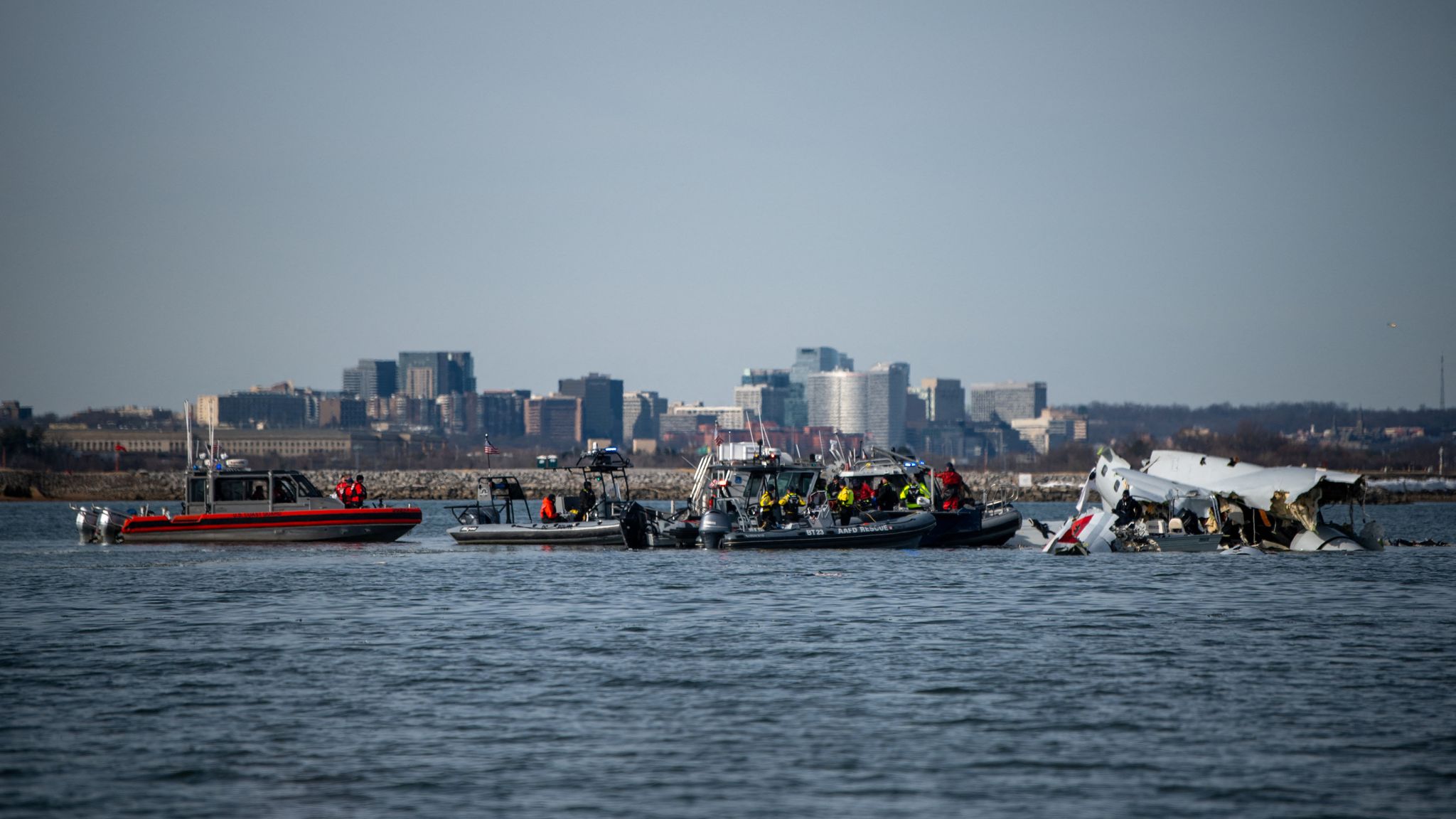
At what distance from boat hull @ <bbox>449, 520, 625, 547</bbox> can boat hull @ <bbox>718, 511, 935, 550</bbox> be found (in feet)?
16.7

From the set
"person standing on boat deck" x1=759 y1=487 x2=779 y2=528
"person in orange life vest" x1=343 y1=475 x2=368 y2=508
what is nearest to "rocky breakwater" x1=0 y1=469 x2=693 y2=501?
"person in orange life vest" x1=343 y1=475 x2=368 y2=508

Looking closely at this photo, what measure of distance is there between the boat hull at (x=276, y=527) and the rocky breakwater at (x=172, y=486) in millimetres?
75071

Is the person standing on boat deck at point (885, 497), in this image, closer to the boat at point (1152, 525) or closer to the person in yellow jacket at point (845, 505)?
the person in yellow jacket at point (845, 505)

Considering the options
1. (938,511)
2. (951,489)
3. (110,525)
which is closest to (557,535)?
(938,511)

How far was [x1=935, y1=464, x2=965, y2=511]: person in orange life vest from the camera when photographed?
146 feet

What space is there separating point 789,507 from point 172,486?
340 feet

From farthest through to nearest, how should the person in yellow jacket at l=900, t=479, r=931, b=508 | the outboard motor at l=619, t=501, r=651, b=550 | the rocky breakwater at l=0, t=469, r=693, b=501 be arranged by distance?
the rocky breakwater at l=0, t=469, r=693, b=501
the outboard motor at l=619, t=501, r=651, b=550
the person in yellow jacket at l=900, t=479, r=931, b=508

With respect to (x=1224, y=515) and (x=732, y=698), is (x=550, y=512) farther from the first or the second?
(x=732, y=698)

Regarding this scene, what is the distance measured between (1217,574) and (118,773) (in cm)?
2833

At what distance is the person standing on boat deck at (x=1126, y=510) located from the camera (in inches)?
1759

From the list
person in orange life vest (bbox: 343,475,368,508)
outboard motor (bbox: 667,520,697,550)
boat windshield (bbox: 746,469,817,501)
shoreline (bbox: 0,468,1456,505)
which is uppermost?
boat windshield (bbox: 746,469,817,501)

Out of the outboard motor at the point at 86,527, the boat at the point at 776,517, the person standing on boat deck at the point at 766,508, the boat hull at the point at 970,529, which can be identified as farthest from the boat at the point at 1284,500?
the outboard motor at the point at 86,527

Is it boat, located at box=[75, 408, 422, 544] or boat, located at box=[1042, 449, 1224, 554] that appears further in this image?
boat, located at box=[75, 408, 422, 544]

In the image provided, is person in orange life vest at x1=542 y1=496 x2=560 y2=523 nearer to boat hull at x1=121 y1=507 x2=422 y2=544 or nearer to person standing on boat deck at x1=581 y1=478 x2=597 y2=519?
person standing on boat deck at x1=581 y1=478 x2=597 y2=519
